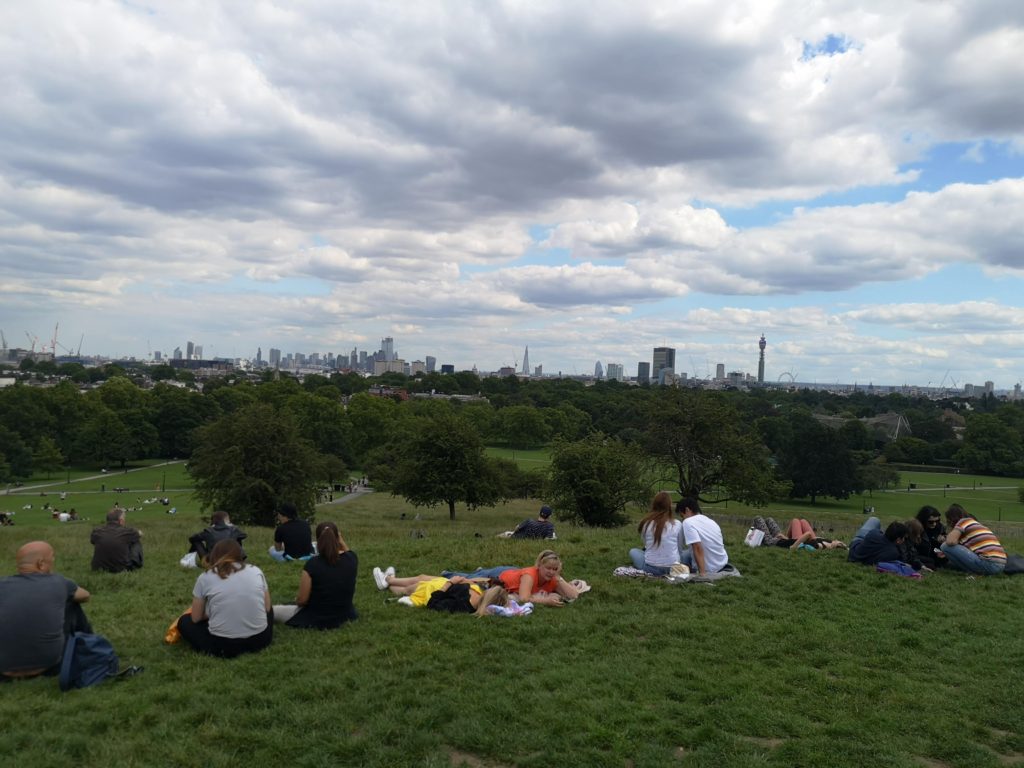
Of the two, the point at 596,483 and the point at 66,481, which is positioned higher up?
the point at 596,483

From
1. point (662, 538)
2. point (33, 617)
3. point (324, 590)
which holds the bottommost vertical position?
point (324, 590)

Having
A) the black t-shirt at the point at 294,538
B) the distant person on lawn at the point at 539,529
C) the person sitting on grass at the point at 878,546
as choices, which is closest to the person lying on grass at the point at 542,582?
the black t-shirt at the point at 294,538

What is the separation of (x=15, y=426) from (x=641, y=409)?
80789mm

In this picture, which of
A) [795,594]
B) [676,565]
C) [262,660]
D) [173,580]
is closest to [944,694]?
[795,594]

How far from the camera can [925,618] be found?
30.3ft

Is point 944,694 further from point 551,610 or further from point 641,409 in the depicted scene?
point 641,409

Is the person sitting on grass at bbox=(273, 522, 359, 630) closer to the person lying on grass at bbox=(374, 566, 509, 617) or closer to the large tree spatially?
the person lying on grass at bbox=(374, 566, 509, 617)

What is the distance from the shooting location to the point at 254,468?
100 ft

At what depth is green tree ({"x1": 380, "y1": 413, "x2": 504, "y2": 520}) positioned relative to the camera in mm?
38438

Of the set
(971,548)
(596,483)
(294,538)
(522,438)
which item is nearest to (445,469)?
(596,483)

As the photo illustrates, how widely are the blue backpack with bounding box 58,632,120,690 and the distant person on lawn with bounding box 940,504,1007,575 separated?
12.3 meters

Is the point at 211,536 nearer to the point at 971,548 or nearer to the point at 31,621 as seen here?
the point at 31,621

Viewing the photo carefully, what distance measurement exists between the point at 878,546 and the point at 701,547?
12.4ft

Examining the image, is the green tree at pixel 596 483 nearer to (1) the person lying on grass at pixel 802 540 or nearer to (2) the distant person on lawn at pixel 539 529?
(2) the distant person on lawn at pixel 539 529
